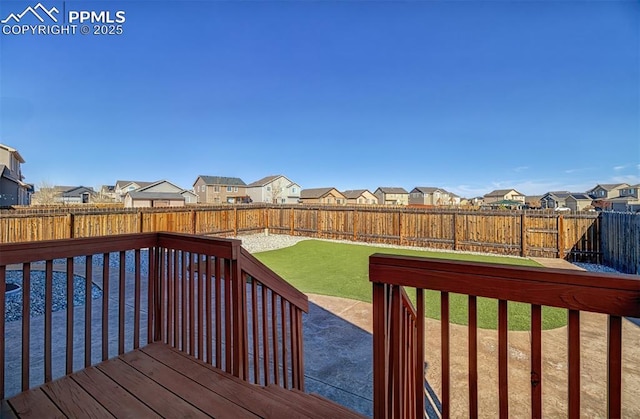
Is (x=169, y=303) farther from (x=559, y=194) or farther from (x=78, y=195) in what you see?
(x=559, y=194)

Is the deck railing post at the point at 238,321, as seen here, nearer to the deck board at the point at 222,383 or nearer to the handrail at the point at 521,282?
the deck board at the point at 222,383

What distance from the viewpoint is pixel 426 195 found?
48.4 metres

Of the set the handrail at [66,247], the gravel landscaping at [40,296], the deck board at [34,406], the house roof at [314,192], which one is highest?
the house roof at [314,192]

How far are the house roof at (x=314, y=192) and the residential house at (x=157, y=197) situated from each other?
50.8ft

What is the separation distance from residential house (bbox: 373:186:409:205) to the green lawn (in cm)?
3690

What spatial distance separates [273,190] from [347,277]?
33.7m

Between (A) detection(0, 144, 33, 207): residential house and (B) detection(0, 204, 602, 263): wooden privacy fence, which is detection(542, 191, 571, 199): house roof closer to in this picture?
(B) detection(0, 204, 602, 263): wooden privacy fence

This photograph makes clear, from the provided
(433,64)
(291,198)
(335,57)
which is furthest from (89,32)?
(291,198)

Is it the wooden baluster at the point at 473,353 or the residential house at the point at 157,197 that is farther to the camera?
the residential house at the point at 157,197

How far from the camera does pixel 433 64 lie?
1134 centimetres

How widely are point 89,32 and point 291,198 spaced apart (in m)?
37.4

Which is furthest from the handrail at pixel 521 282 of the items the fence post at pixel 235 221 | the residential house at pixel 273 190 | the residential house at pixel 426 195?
the residential house at pixel 426 195

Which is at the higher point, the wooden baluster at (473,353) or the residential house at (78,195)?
the residential house at (78,195)

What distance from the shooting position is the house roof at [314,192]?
130ft
